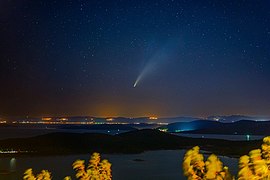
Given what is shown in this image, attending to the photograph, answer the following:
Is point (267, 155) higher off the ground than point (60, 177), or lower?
higher

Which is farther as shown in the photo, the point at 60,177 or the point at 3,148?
the point at 3,148

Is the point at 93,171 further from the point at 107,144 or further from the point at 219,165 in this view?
the point at 107,144

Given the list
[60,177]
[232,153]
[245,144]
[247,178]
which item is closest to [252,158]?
[247,178]

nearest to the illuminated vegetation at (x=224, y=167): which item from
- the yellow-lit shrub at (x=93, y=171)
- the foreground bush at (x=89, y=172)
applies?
the foreground bush at (x=89, y=172)

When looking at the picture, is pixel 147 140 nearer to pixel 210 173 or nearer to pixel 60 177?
pixel 60 177

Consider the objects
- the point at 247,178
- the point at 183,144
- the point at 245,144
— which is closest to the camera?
the point at 247,178

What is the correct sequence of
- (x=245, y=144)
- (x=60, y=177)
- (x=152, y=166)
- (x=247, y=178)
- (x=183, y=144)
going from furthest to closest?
1. (x=183, y=144)
2. (x=245, y=144)
3. (x=152, y=166)
4. (x=60, y=177)
5. (x=247, y=178)

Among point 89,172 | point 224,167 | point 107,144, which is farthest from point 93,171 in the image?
point 107,144

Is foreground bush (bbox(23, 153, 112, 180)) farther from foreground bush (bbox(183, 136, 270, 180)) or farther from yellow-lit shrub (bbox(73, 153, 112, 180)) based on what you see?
foreground bush (bbox(183, 136, 270, 180))
